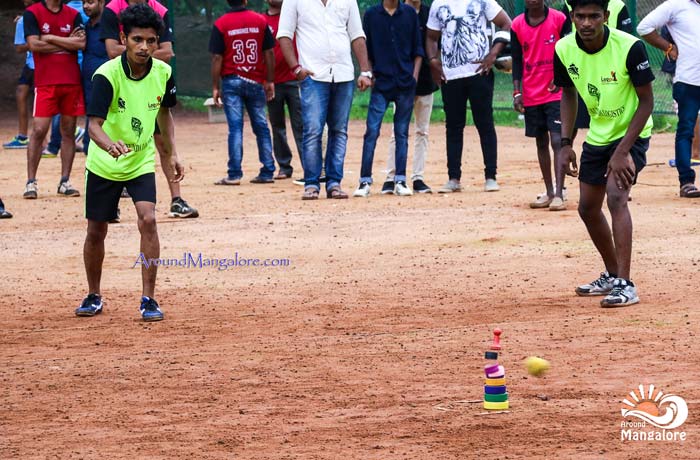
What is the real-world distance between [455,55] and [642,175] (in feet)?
10.4

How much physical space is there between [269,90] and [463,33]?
251 cm

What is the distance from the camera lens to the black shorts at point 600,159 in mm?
8203

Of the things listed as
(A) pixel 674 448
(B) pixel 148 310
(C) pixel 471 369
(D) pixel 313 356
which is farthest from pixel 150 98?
(A) pixel 674 448

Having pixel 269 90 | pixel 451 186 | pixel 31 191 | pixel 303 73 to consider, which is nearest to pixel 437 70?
pixel 451 186

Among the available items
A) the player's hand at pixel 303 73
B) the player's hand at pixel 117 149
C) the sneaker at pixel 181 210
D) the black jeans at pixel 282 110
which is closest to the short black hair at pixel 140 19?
the player's hand at pixel 117 149

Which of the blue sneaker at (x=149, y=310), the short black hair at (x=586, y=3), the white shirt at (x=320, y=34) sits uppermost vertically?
the short black hair at (x=586, y=3)

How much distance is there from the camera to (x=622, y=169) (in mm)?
7957

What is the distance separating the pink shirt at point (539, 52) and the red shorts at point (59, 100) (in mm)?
4528

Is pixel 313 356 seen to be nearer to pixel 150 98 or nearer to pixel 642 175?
pixel 150 98

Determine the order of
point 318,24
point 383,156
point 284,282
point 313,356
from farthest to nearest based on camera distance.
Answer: point 383,156
point 318,24
point 284,282
point 313,356

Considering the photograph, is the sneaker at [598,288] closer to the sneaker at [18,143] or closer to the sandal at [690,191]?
the sandal at [690,191]

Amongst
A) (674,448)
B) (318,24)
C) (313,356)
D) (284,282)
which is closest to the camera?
(674,448)

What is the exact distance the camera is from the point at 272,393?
6.35 metres

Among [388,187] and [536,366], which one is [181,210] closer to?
[388,187]
